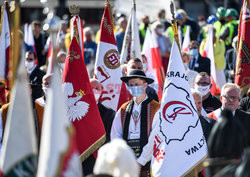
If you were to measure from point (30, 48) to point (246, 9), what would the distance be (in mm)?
6847

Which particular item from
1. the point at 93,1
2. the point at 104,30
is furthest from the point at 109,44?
the point at 93,1

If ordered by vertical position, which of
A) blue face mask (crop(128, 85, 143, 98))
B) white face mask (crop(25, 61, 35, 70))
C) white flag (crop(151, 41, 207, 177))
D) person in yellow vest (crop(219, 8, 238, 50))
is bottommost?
white flag (crop(151, 41, 207, 177))

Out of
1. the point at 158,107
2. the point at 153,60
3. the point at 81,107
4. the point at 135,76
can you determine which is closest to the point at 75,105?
the point at 81,107

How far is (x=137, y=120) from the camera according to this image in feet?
25.5

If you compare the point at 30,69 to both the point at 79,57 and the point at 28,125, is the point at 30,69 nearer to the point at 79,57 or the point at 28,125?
the point at 79,57

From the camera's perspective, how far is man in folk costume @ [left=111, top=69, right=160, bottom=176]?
7.73 m

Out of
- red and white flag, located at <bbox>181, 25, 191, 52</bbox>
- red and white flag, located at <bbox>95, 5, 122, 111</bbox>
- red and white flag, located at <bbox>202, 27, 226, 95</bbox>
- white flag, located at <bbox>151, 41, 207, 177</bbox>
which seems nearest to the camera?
white flag, located at <bbox>151, 41, 207, 177</bbox>

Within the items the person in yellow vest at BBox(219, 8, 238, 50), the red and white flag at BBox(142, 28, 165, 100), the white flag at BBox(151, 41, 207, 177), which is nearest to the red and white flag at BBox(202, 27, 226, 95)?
the red and white flag at BBox(142, 28, 165, 100)

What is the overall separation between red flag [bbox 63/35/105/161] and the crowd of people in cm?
19

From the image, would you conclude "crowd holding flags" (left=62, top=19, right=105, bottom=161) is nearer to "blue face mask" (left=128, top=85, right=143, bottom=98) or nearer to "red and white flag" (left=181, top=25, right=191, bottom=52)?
"blue face mask" (left=128, top=85, right=143, bottom=98)

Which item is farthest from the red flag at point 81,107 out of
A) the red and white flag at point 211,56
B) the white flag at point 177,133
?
the red and white flag at point 211,56

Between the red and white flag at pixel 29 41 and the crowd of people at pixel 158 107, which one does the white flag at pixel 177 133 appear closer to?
the crowd of people at pixel 158 107

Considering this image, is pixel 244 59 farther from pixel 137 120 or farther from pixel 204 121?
pixel 137 120

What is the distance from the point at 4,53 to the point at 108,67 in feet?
5.50
